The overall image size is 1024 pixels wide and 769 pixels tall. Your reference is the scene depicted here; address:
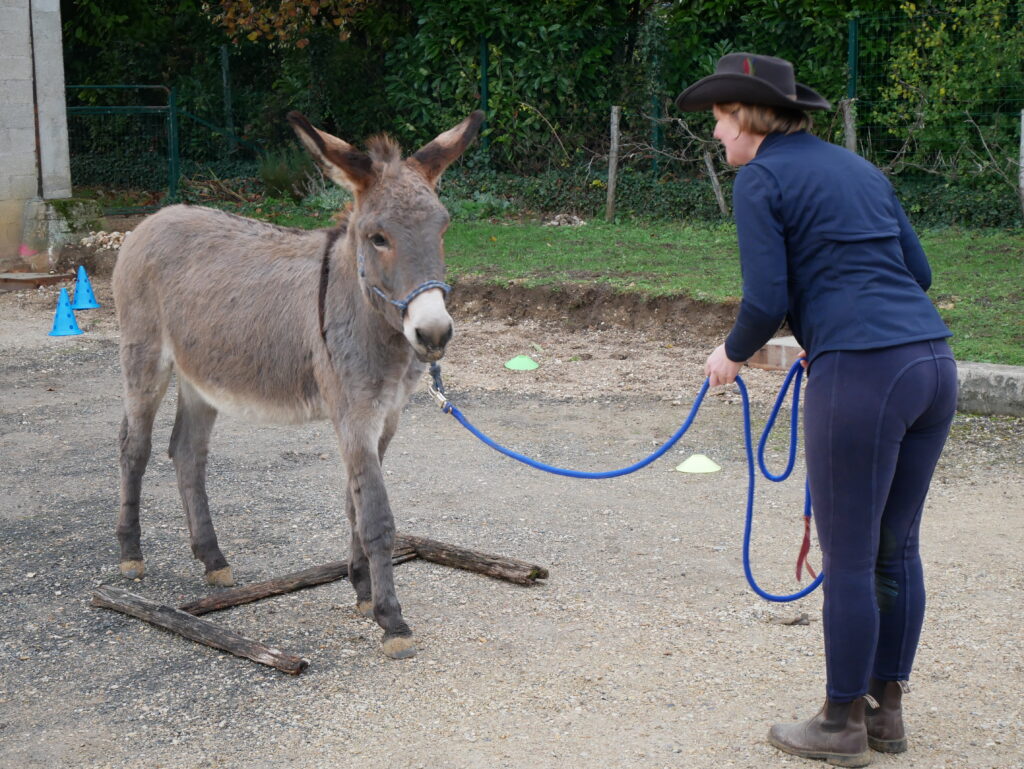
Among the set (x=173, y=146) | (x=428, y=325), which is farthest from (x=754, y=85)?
(x=173, y=146)

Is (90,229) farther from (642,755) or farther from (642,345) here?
(642,755)

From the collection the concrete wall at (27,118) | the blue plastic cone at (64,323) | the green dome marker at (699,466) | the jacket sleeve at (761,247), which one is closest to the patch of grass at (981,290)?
the green dome marker at (699,466)

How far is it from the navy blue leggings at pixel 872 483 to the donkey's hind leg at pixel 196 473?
3049 millimetres

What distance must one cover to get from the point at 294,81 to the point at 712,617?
1740 cm

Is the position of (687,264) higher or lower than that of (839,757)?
higher

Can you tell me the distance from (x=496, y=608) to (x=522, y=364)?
180 inches

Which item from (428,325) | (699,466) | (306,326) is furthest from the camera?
(699,466)

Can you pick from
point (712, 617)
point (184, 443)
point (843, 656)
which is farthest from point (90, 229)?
point (843, 656)

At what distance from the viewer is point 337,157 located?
4.32m

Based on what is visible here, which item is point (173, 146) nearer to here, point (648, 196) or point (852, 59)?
point (648, 196)

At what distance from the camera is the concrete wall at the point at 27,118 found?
14.2 metres

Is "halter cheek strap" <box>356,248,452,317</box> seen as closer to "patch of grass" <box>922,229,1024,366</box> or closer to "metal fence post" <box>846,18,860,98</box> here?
"patch of grass" <box>922,229,1024,366</box>

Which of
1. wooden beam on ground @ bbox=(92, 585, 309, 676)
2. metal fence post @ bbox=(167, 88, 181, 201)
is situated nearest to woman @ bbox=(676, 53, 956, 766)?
wooden beam on ground @ bbox=(92, 585, 309, 676)

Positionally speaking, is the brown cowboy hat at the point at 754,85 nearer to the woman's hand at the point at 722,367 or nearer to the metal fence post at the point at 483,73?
the woman's hand at the point at 722,367
